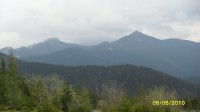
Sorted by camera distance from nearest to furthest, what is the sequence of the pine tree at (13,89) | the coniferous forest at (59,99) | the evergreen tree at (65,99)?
the coniferous forest at (59,99)
the pine tree at (13,89)
the evergreen tree at (65,99)

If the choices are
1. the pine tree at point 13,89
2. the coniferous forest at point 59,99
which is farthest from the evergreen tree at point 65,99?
the pine tree at point 13,89

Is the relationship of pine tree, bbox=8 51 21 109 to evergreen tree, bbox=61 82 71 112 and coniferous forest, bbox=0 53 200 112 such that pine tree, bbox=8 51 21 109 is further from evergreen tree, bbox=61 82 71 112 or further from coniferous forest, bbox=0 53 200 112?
evergreen tree, bbox=61 82 71 112

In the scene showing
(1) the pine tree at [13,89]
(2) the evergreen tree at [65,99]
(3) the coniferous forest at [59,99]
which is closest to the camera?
(3) the coniferous forest at [59,99]

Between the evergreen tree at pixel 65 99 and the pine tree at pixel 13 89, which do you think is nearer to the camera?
the pine tree at pixel 13 89

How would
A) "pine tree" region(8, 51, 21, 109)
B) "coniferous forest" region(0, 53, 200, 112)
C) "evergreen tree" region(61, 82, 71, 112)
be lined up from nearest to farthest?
1. "coniferous forest" region(0, 53, 200, 112)
2. "pine tree" region(8, 51, 21, 109)
3. "evergreen tree" region(61, 82, 71, 112)

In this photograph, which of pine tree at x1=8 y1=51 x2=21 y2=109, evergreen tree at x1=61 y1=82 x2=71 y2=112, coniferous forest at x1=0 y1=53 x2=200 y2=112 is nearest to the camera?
coniferous forest at x1=0 y1=53 x2=200 y2=112

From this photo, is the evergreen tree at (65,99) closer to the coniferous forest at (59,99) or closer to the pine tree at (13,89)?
the coniferous forest at (59,99)

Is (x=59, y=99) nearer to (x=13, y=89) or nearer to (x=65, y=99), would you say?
(x=65, y=99)

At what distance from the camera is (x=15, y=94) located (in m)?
93.2

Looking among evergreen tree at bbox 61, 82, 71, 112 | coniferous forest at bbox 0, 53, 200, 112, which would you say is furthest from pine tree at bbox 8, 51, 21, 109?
evergreen tree at bbox 61, 82, 71, 112

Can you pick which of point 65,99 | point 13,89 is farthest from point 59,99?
point 13,89

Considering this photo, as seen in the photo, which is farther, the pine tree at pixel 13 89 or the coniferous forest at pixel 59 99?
the pine tree at pixel 13 89

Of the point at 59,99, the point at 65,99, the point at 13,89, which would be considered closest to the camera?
the point at 59,99

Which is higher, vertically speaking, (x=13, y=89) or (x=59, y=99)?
(x=13, y=89)
